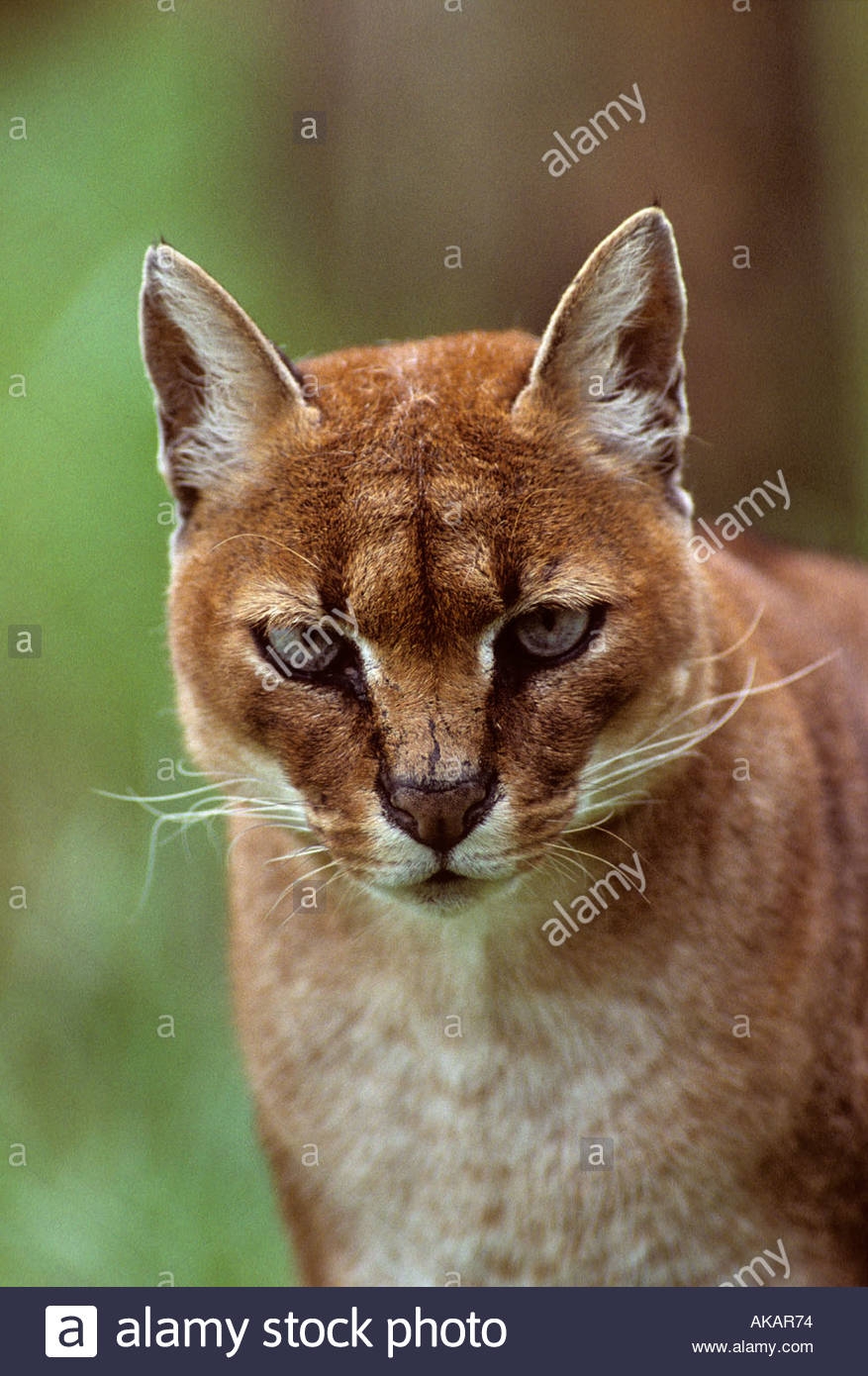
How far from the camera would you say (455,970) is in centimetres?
338

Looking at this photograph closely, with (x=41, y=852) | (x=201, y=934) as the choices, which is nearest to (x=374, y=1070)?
(x=201, y=934)

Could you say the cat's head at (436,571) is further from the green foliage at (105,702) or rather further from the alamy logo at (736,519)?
the green foliage at (105,702)

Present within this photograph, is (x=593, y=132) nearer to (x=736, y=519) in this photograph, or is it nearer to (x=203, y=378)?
(x=736, y=519)

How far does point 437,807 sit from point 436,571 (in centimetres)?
40

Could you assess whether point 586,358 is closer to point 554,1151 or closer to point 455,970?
point 455,970

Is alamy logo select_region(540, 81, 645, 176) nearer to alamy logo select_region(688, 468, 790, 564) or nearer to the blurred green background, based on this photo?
the blurred green background

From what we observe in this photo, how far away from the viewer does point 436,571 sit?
2.85 m

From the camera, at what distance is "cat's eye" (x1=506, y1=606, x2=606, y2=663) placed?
2930 mm

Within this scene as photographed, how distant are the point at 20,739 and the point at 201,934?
3.16 ft

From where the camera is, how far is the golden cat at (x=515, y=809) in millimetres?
2900

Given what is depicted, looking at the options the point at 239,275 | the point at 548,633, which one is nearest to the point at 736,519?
the point at 239,275
